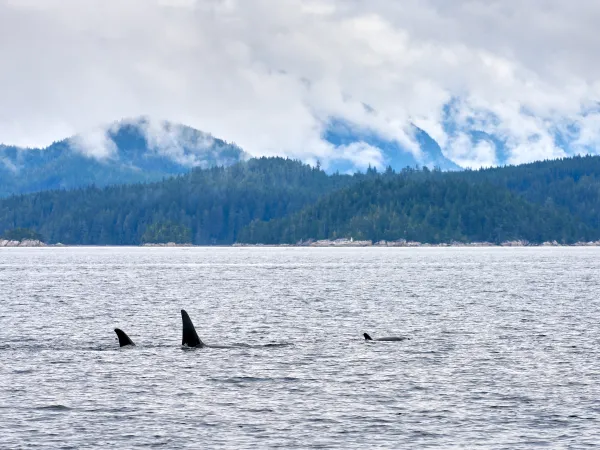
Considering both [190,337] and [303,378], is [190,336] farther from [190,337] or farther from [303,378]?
[303,378]

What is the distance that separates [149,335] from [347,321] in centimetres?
2061

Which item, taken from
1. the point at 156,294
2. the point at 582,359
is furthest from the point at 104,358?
the point at 156,294

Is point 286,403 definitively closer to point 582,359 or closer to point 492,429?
point 492,429

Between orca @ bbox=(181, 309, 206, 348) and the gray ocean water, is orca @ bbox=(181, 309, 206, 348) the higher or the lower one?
the higher one

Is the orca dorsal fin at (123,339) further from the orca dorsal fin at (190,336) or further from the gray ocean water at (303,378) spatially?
the orca dorsal fin at (190,336)

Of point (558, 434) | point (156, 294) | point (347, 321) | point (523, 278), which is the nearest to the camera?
point (558, 434)

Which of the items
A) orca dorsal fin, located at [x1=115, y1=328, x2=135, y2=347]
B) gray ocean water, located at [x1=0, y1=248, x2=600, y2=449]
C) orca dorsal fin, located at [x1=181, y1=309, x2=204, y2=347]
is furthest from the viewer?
orca dorsal fin, located at [x1=115, y1=328, x2=135, y2=347]

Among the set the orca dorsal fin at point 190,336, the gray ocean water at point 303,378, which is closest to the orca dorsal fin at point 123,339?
the gray ocean water at point 303,378

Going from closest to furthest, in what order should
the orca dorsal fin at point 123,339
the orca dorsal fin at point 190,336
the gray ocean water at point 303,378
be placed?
the gray ocean water at point 303,378, the orca dorsal fin at point 190,336, the orca dorsal fin at point 123,339

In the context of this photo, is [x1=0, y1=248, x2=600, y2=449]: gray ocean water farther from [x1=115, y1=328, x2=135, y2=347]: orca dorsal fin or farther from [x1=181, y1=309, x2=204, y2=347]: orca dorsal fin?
[x1=181, y1=309, x2=204, y2=347]: orca dorsal fin

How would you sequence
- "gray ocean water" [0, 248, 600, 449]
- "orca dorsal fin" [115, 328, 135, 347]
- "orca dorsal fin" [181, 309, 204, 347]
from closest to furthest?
"gray ocean water" [0, 248, 600, 449] < "orca dorsal fin" [181, 309, 204, 347] < "orca dorsal fin" [115, 328, 135, 347]

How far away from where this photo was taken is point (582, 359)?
187 feet

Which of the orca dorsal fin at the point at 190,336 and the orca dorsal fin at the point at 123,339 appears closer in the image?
the orca dorsal fin at the point at 190,336

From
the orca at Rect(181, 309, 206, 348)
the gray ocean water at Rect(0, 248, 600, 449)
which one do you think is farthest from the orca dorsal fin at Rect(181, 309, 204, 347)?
the gray ocean water at Rect(0, 248, 600, 449)
